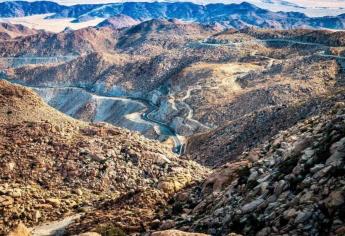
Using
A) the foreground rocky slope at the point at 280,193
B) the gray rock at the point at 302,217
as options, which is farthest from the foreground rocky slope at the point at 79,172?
the gray rock at the point at 302,217

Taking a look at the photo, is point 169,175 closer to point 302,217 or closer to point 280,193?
point 280,193

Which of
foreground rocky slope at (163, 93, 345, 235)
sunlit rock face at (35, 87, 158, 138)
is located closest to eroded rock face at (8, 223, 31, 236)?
foreground rocky slope at (163, 93, 345, 235)

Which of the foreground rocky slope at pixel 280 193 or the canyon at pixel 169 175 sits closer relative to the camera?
the foreground rocky slope at pixel 280 193

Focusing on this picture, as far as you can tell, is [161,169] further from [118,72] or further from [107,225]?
[118,72]

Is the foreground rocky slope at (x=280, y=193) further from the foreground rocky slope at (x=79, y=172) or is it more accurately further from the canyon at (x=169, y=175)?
the foreground rocky slope at (x=79, y=172)

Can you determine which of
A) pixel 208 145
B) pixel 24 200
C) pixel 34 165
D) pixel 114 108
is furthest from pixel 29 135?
pixel 114 108

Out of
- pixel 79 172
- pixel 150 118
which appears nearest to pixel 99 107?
pixel 150 118

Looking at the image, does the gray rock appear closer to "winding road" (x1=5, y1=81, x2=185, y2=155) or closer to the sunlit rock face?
"winding road" (x1=5, y1=81, x2=185, y2=155)
